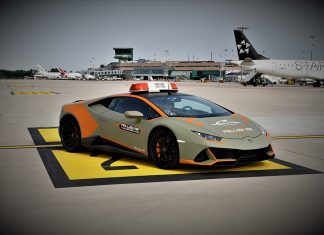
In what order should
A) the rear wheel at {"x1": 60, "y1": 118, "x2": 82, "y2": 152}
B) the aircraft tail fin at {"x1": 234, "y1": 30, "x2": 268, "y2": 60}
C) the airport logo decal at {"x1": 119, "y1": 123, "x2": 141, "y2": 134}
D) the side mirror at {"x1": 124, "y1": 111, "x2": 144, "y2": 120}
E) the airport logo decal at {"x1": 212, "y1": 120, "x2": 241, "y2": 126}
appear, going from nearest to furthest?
the airport logo decal at {"x1": 212, "y1": 120, "x2": 241, "y2": 126} < the side mirror at {"x1": 124, "y1": 111, "x2": 144, "y2": 120} < the airport logo decal at {"x1": 119, "y1": 123, "x2": 141, "y2": 134} < the rear wheel at {"x1": 60, "y1": 118, "x2": 82, "y2": 152} < the aircraft tail fin at {"x1": 234, "y1": 30, "x2": 268, "y2": 60}

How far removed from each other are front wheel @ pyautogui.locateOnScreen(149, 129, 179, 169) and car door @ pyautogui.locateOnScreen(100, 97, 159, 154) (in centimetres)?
20

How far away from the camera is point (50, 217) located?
15.6ft

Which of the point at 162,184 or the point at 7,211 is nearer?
the point at 7,211

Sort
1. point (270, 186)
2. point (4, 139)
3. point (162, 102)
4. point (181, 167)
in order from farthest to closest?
point (4, 139), point (162, 102), point (181, 167), point (270, 186)

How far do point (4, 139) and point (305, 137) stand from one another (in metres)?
7.14

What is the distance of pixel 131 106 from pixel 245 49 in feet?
196

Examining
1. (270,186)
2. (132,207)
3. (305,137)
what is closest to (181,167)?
(270,186)

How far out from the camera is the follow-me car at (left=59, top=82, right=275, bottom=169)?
686cm

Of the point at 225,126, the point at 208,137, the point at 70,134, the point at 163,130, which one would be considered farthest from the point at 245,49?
the point at 208,137

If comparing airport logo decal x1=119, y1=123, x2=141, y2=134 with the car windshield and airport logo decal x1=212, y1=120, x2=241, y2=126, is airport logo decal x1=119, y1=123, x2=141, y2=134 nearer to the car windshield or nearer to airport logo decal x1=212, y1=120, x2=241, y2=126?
the car windshield

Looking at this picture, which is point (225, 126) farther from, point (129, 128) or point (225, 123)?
point (129, 128)

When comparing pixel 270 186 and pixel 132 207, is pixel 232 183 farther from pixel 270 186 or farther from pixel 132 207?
pixel 132 207

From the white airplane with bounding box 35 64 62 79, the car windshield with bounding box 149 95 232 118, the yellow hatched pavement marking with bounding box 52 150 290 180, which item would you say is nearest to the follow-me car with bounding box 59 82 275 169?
the car windshield with bounding box 149 95 232 118

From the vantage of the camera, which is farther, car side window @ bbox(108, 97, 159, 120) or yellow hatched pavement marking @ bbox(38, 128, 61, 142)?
yellow hatched pavement marking @ bbox(38, 128, 61, 142)
